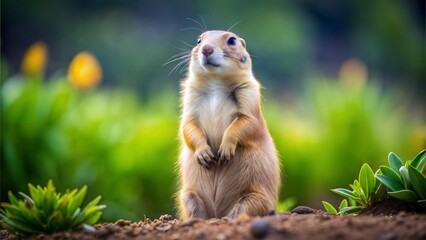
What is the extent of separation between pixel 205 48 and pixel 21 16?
13148mm

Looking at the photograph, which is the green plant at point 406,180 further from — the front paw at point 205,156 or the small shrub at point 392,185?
the front paw at point 205,156

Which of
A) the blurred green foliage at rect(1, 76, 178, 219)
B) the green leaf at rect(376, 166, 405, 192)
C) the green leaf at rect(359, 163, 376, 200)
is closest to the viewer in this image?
the green leaf at rect(376, 166, 405, 192)

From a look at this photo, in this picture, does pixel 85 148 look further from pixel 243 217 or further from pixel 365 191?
pixel 365 191

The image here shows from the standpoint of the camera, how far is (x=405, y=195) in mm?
3705

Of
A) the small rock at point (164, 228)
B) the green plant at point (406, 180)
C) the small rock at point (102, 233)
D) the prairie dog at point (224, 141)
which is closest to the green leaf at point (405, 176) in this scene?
the green plant at point (406, 180)

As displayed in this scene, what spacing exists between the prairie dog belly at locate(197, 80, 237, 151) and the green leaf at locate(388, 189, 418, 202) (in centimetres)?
117

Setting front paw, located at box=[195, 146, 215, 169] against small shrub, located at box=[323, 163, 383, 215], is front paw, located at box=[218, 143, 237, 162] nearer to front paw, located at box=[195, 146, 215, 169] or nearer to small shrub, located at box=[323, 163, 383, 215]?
front paw, located at box=[195, 146, 215, 169]

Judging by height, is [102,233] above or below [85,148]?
below

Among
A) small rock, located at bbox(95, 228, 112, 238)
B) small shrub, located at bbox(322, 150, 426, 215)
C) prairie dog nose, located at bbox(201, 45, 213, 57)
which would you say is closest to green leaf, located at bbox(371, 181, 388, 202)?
small shrub, located at bbox(322, 150, 426, 215)

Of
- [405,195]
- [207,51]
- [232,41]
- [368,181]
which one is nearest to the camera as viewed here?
[405,195]

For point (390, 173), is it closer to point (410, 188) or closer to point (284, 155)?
point (410, 188)

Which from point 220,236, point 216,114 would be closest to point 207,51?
point 216,114

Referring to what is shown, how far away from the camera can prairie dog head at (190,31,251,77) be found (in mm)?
4309

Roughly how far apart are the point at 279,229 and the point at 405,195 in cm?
96
